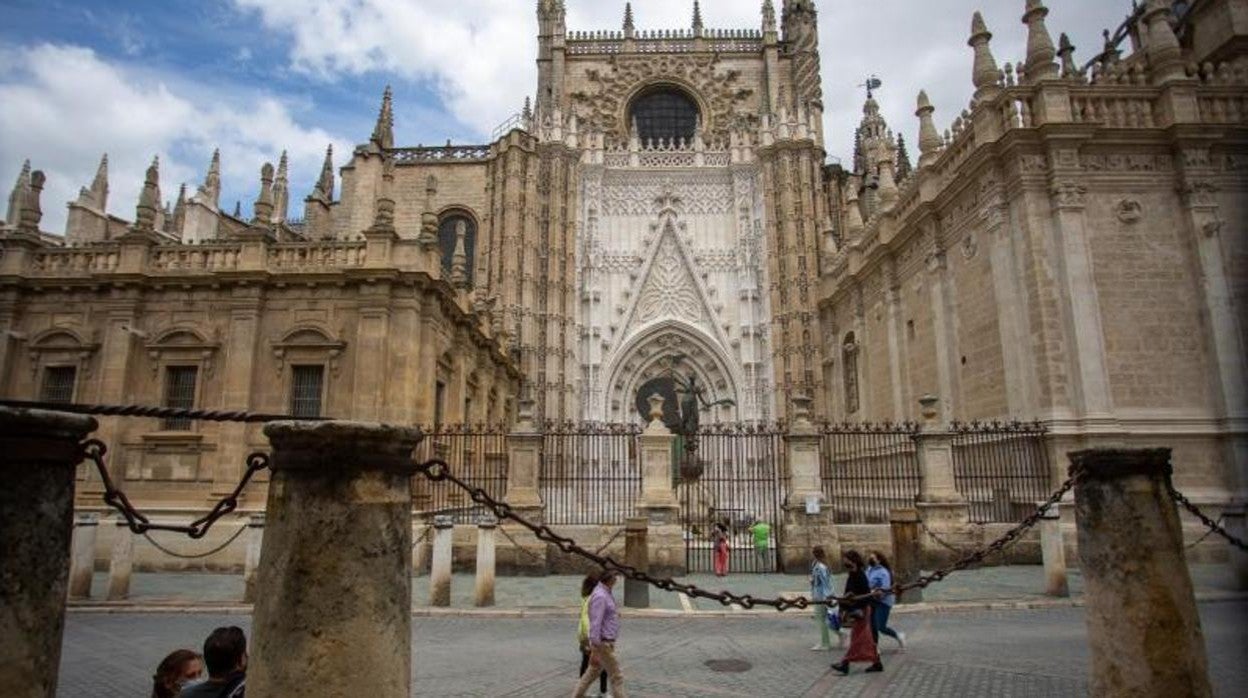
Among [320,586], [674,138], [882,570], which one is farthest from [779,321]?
[320,586]

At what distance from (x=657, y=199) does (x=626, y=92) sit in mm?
7057

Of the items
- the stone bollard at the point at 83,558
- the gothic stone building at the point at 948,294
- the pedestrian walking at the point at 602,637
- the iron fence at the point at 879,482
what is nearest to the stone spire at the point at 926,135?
the gothic stone building at the point at 948,294

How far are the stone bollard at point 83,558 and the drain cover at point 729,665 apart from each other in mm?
10145

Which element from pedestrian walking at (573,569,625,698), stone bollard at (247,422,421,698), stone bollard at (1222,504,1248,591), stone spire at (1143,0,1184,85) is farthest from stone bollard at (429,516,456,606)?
stone spire at (1143,0,1184,85)

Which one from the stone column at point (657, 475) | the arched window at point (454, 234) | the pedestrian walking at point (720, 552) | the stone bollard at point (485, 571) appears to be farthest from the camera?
the arched window at point (454, 234)

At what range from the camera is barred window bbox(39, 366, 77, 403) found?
50.7ft

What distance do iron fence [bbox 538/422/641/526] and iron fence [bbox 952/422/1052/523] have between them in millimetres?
7104

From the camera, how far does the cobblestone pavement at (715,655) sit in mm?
6070

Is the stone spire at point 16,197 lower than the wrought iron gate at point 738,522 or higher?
higher

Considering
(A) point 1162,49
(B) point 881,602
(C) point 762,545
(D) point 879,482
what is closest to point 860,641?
(B) point 881,602

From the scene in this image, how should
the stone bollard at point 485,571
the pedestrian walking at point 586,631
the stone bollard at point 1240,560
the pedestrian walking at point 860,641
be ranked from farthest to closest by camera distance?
the stone bollard at point 485,571
the stone bollard at point 1240,560
the pedestrian walking at point 860,641
the pedestrian walking at point 586,631

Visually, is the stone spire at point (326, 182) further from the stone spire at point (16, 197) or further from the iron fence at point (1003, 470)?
the iron fence at point (1003, 470)

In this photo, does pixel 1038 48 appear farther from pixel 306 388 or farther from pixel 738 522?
pixel 306 388

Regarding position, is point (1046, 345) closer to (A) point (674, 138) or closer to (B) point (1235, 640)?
(B) point (1235, 640)
